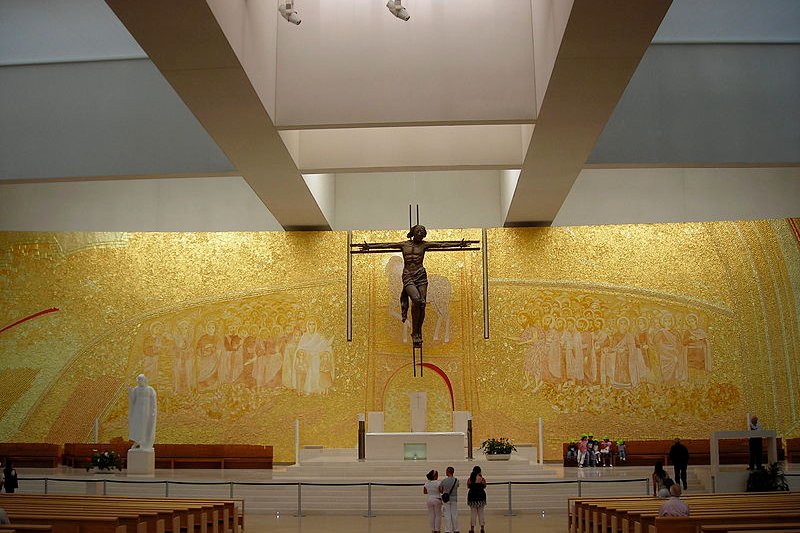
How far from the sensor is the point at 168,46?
10.3m

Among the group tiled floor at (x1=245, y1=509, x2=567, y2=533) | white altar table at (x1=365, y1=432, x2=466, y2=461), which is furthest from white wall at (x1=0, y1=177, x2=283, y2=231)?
tiled floor at (x1=245, y1=509, x2=567, y2=533)

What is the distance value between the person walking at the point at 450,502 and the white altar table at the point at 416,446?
21.0ft

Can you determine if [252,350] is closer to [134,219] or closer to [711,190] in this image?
[134,219]

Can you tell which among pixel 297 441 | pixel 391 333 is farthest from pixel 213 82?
pixel 297 441

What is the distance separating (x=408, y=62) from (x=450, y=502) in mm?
6187

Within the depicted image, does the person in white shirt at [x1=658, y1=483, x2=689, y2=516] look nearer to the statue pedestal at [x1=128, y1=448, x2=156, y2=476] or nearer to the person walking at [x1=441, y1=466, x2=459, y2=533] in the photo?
the person walking at [x1=441, y1=466, x2=459, y2=533]

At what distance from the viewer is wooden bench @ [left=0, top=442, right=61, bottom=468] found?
18828mm

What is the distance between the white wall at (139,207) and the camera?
21.0m

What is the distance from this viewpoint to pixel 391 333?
2009 cm

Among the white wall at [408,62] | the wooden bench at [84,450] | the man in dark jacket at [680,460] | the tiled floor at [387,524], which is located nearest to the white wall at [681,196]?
the man in dark jacket at [680,460]

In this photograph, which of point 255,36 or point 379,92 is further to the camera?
point 379,92

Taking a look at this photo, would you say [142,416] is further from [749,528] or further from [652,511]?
[749,528]

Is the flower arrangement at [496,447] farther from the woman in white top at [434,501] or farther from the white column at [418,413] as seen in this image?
the woman in white top at [434,501]

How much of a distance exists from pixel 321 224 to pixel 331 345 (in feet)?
9.37
